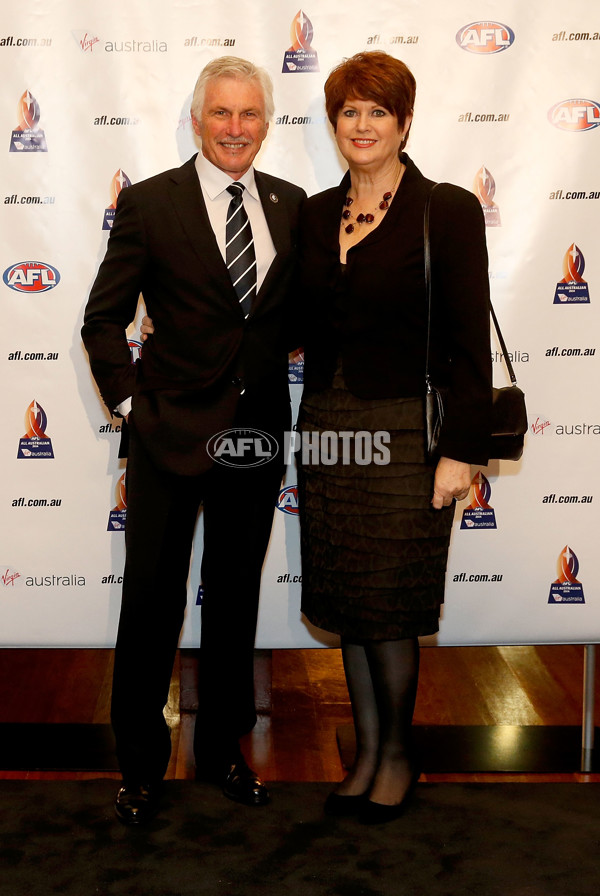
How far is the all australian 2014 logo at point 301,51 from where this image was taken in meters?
2.59

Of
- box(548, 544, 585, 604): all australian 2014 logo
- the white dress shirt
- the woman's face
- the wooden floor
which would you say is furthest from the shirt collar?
the wooden floor

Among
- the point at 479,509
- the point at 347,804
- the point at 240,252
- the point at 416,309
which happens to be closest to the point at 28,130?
the point at 240,252

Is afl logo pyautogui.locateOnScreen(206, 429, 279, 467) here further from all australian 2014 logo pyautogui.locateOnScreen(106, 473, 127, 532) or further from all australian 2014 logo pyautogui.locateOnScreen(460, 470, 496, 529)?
all australian 2014 logo pyautogui.locateOnScreen(460, 470, 496, 529)

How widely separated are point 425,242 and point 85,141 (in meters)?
1.13

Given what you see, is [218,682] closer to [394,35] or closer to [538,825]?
[538,825]

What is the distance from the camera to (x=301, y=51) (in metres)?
2.60

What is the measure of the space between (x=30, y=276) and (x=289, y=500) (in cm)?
100

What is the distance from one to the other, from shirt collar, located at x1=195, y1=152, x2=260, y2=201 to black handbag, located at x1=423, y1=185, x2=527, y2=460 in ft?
1.53

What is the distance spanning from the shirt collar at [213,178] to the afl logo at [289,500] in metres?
0.94

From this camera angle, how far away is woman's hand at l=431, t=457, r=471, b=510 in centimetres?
208

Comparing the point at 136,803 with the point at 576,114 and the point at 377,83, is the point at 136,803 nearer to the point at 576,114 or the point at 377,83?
the point at 377,83

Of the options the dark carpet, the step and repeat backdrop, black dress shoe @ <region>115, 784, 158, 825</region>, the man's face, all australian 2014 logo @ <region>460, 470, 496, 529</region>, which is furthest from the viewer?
all australian 2014 logo @ <region>460, 470, 496, 529</region>

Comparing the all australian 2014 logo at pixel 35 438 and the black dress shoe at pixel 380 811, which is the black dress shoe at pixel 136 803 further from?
the all australian 2014 logo at pixel 35 438

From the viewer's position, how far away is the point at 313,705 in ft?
10.1
